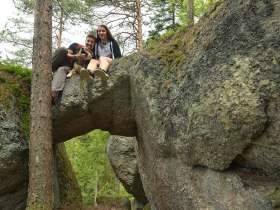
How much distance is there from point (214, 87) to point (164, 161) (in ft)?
8.43

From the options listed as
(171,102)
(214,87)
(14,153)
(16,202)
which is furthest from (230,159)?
(16,202)

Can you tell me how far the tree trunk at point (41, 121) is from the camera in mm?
6375

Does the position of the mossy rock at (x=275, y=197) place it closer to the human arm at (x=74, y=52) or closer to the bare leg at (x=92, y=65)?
the bare leg at (x=92, y=65)

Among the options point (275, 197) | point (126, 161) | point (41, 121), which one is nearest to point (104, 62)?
point (41, 121)

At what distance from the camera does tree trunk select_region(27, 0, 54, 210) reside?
6.38 metres

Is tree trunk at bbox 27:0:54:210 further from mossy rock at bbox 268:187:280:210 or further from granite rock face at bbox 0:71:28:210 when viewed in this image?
mossy rock at bbox 268:187:280:210

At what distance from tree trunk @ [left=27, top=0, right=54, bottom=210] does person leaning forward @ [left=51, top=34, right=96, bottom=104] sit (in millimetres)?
571

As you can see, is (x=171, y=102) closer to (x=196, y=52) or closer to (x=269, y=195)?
(x=196, y=52)

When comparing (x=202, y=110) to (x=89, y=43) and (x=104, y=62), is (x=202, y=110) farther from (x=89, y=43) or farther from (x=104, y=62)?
(x=89, y=43)

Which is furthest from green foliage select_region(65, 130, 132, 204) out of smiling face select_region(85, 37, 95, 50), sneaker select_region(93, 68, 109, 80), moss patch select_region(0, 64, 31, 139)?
sneaker select_region(93, 68, 109, 80)

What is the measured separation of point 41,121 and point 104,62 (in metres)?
2.20

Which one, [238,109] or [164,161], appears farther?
[164,161]

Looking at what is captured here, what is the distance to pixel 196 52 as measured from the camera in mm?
5949

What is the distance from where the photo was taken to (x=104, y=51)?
330 inches
